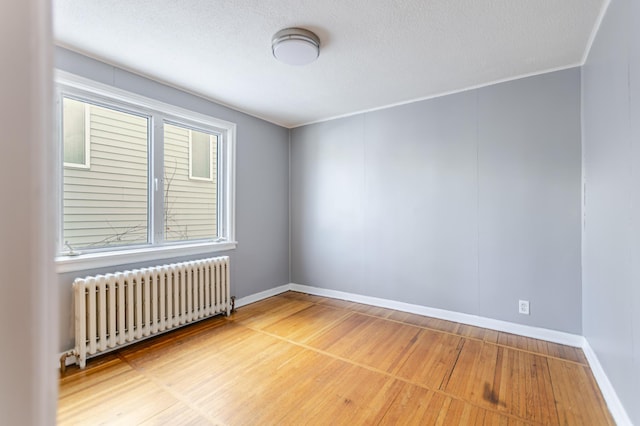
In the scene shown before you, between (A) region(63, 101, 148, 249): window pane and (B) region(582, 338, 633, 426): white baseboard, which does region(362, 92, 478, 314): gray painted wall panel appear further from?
(A) region(63, 101, 148, 249): window pane

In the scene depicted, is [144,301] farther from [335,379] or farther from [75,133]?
[335,379]

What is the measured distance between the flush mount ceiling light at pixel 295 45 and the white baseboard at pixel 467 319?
2.91m

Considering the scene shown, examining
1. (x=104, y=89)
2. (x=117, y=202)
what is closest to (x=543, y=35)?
(x=104, y=89)

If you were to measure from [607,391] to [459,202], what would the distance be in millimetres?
1875

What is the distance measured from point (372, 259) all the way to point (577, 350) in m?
2.11

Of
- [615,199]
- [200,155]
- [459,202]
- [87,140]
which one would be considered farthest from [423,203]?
[87,140]

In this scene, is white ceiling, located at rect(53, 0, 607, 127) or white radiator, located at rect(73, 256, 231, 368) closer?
white ceiling, located at rect(53, 0, 607, 127)

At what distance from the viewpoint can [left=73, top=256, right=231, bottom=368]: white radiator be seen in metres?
2.37

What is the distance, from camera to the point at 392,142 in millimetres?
3709

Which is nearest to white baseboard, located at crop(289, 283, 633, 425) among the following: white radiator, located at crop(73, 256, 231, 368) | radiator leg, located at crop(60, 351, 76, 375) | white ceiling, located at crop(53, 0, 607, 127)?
white radiator, located at crop(73, 256, 231, 368)

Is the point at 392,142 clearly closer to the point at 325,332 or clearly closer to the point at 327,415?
the point at 325,332

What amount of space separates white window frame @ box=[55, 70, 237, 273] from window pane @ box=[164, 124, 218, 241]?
0.23 ft

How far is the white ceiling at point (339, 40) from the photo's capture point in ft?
6.37

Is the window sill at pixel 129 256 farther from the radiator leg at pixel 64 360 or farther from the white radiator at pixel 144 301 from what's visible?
the radiator leg at pixel 64 360
